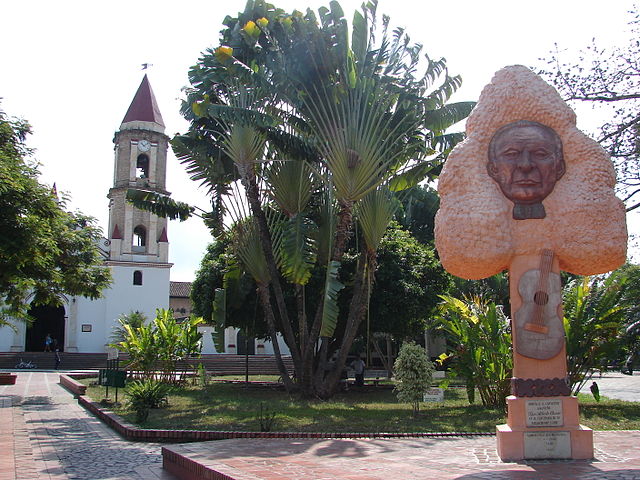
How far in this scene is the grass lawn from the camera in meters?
10.0

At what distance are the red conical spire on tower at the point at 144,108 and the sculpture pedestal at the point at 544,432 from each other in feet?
121

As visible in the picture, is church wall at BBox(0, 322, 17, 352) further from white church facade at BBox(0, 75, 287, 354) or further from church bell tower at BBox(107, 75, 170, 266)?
church bell tower at BBox(107, 75, 170, 266)

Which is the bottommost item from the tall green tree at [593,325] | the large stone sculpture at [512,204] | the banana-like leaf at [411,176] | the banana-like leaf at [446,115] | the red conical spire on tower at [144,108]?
the tall green tree at [593,325]

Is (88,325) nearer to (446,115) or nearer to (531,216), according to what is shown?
(446,115)

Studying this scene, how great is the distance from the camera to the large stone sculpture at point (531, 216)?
6770 millimetres

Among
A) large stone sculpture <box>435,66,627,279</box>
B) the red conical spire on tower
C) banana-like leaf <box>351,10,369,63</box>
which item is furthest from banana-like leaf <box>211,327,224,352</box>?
the red conical spire on tower

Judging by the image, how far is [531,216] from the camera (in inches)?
278

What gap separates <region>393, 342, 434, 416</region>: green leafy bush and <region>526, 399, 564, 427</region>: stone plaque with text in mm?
4682

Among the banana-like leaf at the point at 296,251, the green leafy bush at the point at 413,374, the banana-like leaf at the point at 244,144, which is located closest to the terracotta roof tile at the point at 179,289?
the banana-like leaf at the point at 244,144

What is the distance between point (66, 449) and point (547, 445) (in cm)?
640

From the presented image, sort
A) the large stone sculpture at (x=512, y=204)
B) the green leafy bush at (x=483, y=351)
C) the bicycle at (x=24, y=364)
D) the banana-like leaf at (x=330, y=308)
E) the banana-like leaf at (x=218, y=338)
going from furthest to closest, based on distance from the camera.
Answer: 1. the bicycle at (x=24, y=364)
2. the banana-like leaf at (x=218, y=338)
3. the banana-like leaf at (x=330, y=308)
4. the green leafy bush at (x=483, y=351)
5. the large stone sculpture at (x=512, y=204)

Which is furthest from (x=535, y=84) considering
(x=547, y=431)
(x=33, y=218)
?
(x=33, y=218)

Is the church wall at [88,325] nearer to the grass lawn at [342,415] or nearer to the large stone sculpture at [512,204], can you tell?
the grass lawn at [342,415]

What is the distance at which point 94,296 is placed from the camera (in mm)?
17703
